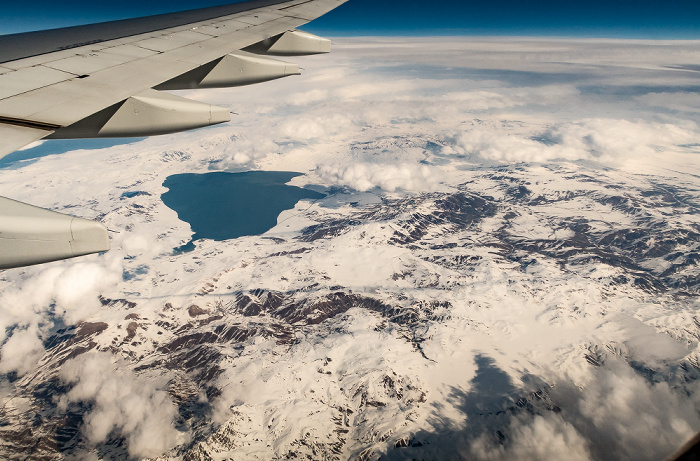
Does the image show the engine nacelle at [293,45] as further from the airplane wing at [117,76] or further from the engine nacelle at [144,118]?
the engine nacelle at [144,118]

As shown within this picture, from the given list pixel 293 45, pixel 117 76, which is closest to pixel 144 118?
pixel 117 76

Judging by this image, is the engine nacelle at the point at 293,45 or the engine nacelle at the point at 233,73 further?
the engine nacelle at the point at 293,45

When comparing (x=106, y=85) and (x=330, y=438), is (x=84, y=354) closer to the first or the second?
(x=330, y=438)

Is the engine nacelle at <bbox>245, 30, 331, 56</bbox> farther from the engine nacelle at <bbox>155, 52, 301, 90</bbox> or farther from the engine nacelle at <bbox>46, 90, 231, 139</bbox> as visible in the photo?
the engine nacelle at <bbox>46, 90, 231, 139</bbox>

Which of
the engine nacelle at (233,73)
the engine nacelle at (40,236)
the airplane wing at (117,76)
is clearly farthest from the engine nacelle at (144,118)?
the engine nacelle at (40,236)

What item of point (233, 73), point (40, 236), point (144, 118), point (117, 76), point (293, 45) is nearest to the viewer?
point (40, 236)

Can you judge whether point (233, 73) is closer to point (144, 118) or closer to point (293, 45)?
point (293, 45)

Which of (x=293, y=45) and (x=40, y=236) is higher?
(x=293, y=45)
